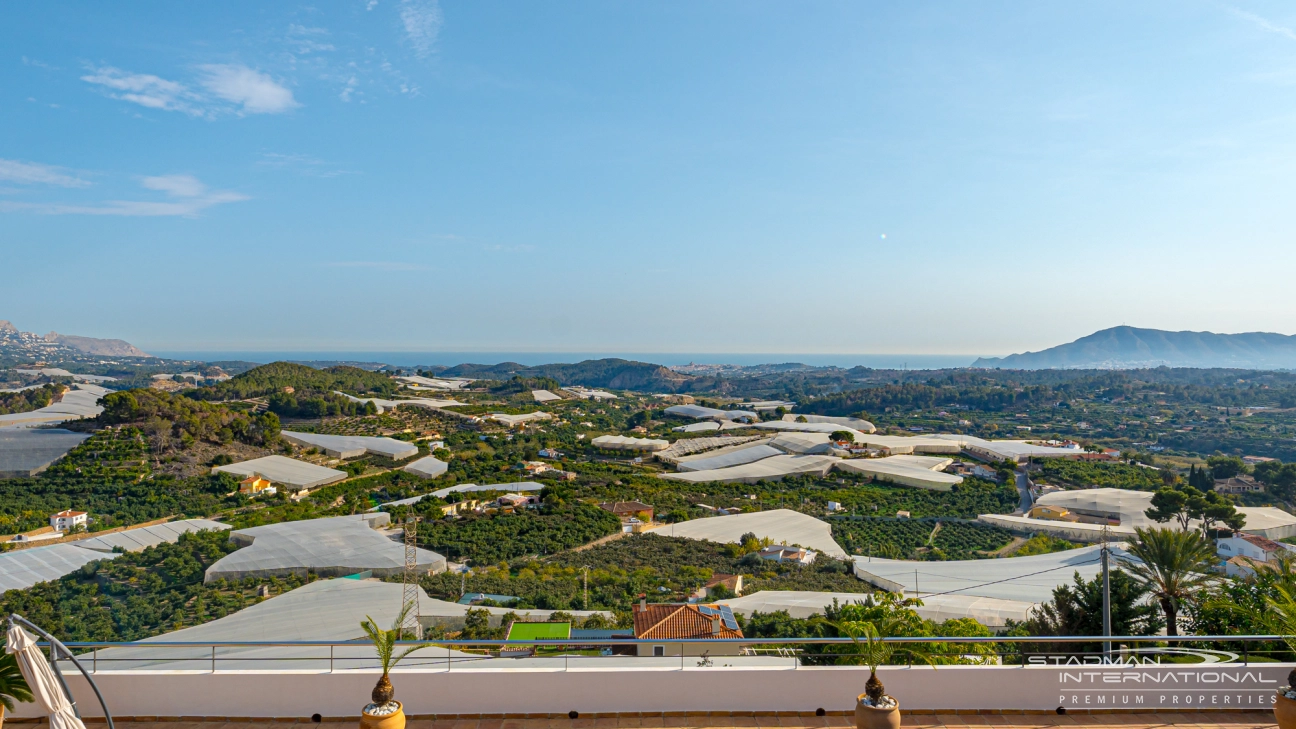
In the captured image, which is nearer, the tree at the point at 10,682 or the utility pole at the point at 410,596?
the tree at the point at 10,682

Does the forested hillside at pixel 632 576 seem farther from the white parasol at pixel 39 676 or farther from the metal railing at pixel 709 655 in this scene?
the white parasol at pixel 39 676

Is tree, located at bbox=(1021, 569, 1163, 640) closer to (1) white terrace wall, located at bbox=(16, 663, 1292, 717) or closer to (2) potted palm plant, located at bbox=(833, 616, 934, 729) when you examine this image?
(1) white terrace wall, located at bbox=(16, 663, 1292, 717)

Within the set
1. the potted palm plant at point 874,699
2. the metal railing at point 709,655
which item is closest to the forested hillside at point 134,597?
the metal railing at point 709,655

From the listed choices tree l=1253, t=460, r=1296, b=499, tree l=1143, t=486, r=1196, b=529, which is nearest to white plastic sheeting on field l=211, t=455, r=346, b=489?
tree l=1143, t=486, r=1196, b=529

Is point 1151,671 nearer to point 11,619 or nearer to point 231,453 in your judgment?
point 11,619

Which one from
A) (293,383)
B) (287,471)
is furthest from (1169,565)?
(293,383)

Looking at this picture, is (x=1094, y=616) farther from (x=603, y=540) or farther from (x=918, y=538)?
(x=918, y=538)
